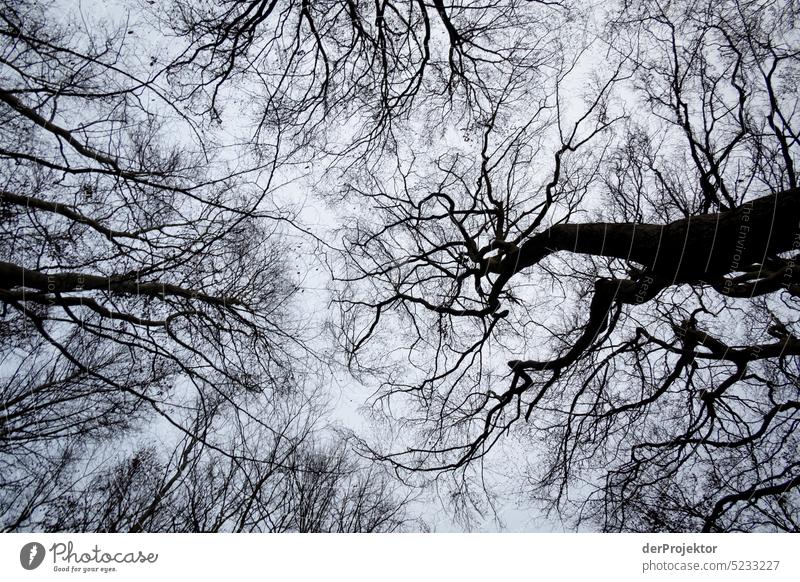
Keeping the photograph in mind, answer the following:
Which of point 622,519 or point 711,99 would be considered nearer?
point 622,519

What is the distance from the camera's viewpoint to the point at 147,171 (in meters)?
2.68

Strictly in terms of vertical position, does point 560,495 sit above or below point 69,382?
below

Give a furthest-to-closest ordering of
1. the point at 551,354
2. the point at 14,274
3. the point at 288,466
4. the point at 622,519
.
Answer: the point at 551,354 → the point at 288,466 → the point at 622,519 → the point at 14,274

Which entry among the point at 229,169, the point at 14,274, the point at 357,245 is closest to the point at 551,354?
the point at 357,245

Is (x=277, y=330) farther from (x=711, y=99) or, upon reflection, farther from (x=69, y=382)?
(x=711, y=99)

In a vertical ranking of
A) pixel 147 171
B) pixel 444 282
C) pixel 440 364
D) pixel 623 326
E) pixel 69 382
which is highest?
pixel 147 171

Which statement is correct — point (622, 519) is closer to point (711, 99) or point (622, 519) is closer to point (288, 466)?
point (288, 466)

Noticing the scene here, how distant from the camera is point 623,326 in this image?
2826 millimetres

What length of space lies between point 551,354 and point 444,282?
1.00 m

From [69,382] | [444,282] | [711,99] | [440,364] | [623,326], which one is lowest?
[69,382]

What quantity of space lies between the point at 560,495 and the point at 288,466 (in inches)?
77.0
